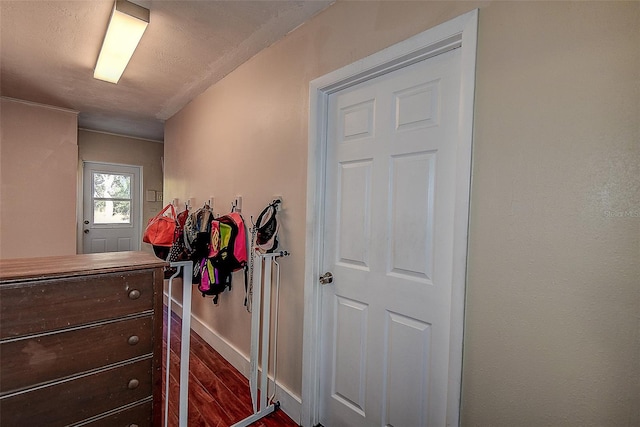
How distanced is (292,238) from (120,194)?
4780mm

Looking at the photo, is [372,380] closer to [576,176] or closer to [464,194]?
[464,194]

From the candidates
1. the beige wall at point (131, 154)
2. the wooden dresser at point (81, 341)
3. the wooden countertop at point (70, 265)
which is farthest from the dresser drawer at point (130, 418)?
the beige wall at point (131, 154)

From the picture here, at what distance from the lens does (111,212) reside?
17.3 feet

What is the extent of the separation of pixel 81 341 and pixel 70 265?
0.30 metres

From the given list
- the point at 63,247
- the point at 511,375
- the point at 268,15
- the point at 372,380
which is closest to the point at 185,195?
the point at 63,247

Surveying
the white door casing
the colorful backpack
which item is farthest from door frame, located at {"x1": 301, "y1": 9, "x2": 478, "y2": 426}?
the white door casing

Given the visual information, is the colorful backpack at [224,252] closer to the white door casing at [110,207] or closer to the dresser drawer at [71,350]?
the dresser drawer at [71,350]

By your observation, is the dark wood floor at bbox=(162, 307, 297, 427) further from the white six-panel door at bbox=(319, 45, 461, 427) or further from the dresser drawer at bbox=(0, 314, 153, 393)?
the dresser drawer at bbox=(0, 314, 153, 393)

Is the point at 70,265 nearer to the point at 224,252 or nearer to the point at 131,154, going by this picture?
the point at 224,252

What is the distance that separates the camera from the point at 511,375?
1075mm

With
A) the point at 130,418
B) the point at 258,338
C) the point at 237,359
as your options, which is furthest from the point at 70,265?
the point at 237,359

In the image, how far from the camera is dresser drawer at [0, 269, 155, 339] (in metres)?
1.04

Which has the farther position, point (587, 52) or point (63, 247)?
point (63, 247)

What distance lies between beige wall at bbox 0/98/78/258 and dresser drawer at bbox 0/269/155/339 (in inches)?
130
